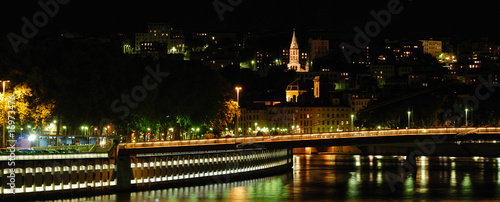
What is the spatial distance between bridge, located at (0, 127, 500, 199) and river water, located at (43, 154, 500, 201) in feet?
4.29

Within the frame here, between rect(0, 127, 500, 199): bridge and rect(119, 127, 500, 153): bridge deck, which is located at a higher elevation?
rect(119, 127, 500, 153): bridge deck

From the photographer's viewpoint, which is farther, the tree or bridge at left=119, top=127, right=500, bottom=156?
the tree

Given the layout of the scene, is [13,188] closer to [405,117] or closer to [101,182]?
[101,182]

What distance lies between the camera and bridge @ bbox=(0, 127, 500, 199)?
170 ft

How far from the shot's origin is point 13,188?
50.3 m

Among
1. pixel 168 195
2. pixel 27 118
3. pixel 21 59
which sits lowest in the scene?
pixel 168 195

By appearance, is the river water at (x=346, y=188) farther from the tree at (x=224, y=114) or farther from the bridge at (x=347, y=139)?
the tree at (x=224, y=114)

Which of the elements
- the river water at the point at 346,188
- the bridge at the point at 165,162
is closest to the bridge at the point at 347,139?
the bridge at the point at 165,162

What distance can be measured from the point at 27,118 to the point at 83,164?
11729 mm

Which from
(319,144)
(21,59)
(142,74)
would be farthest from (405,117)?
(21,59)

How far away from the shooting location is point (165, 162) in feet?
211

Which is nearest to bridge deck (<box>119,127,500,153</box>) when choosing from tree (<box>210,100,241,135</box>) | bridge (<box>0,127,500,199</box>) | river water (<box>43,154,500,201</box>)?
bridge (<box>0,127,500,199</box>)

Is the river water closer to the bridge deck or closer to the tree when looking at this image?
the bridge deck

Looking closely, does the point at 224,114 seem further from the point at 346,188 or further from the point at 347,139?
the point at 346,188
